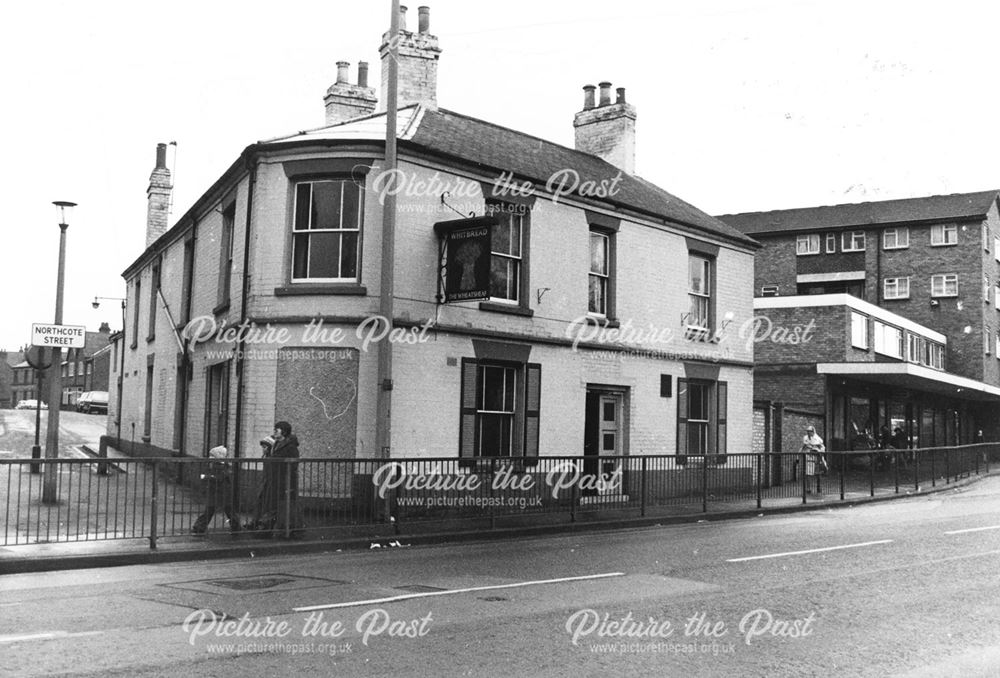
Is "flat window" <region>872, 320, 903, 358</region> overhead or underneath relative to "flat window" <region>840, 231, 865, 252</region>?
underneath

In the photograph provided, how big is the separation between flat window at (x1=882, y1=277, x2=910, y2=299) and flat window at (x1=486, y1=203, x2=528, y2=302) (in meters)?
38.0

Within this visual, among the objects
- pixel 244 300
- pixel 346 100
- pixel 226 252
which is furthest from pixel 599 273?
pixel 346 100

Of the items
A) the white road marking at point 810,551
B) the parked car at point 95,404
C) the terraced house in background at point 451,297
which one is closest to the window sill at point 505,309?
the terraced house in background at point 451,297

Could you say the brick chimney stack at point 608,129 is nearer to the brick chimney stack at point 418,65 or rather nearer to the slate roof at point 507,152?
the slate roof at point 507,152

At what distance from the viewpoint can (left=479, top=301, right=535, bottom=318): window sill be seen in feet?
59.2

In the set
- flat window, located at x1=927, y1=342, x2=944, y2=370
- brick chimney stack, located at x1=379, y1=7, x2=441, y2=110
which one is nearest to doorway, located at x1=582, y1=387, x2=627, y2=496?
brick chimney stack, located at x1=379, y1=7, x2=441, y2=110

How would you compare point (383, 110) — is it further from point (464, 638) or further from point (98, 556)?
point (464, 638)

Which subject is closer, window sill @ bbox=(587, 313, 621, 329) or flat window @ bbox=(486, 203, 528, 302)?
flat window @ bbox=(486, 203, 528, 302)

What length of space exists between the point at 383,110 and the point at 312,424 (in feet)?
25.9

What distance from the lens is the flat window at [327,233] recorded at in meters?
16.8

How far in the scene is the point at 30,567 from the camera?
11.2 metres

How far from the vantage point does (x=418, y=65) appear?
2108 cm

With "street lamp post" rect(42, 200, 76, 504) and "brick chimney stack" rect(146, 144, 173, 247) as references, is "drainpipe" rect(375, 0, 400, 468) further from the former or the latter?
"brick chimney stack" rect(146, 144, 173, 247)

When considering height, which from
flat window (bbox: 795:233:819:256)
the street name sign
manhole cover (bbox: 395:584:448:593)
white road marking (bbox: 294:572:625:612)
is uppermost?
flat window (bbox: 795:233:819:256)
